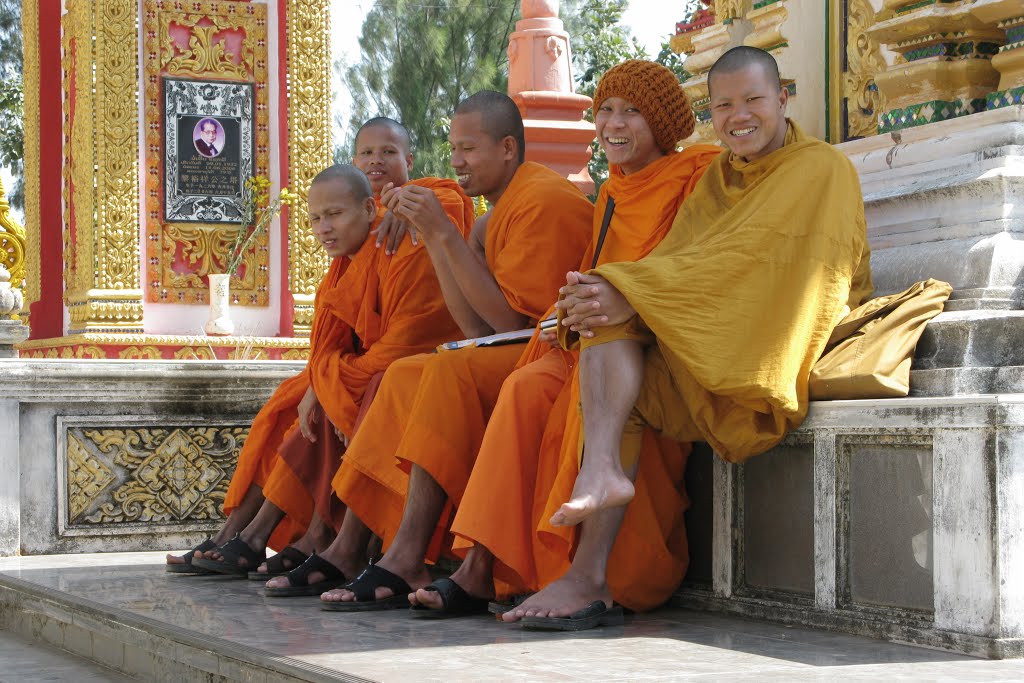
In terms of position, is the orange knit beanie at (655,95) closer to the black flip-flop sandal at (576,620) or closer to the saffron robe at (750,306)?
the saffron robe at (750,306)

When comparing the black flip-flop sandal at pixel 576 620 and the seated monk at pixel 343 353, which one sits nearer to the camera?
the black flip-flop sandal at pixel 576 620

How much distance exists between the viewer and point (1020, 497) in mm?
3201

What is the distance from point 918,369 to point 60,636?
2649mm

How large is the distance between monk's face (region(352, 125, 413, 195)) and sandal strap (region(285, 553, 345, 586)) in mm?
1502

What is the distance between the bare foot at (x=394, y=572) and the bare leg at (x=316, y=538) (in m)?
0.82

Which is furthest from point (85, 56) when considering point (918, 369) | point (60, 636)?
point (918, 369)

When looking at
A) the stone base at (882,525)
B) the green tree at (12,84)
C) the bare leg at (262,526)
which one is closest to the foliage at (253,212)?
the bare leg at (262,526)

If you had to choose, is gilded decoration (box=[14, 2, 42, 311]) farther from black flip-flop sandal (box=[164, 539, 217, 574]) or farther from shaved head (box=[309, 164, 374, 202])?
shaved head (box=[309, 164, 374, 202])

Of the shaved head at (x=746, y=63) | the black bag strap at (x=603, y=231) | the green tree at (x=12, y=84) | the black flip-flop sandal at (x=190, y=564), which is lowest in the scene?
the black flip-flop sandal at (x=190, y=564)

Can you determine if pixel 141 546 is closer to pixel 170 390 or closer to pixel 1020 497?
pixel 170 390

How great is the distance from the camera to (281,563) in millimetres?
4922

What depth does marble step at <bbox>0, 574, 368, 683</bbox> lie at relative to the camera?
10.5 feet

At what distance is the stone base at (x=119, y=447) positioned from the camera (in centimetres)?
611

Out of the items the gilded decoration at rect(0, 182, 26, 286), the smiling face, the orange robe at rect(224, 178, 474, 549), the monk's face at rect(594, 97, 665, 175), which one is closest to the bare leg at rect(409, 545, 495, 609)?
the orange robe at rect(224, 178, 474, 549)
